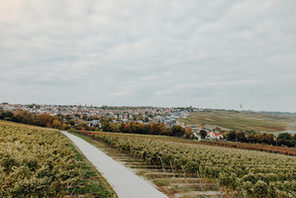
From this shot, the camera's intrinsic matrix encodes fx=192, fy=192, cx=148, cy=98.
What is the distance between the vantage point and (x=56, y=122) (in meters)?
101

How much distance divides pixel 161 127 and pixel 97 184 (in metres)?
90.5

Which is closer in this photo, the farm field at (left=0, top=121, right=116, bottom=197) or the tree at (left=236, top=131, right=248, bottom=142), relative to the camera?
the farm field at (left=0, top=121, right=116, bottom=197)

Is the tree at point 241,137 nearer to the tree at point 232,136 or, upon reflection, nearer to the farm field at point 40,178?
the tree at point 232,136

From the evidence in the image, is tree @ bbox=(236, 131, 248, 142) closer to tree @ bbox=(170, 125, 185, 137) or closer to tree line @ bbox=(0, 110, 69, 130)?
tree @ bbox=(170, 125, 185, 137)

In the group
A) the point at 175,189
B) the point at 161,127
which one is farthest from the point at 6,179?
the point at 161,127

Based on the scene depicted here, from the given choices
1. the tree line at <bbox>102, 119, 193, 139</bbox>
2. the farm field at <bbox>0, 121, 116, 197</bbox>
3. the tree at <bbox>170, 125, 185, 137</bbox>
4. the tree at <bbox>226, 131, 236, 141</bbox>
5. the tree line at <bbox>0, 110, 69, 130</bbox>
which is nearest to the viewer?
the farm field at <bbox>0, 121, 116, 197</bbox>

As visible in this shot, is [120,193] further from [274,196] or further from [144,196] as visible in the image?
[274,196]

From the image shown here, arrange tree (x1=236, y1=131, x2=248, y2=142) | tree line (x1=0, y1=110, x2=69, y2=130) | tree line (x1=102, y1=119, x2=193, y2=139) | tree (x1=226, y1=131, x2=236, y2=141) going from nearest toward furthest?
tree (x1=236, y1=131, x2=248, y2=142)
tree line (x1=0, y1=110, x2=69, y2=130)
tree (x1=226, y1=131, x2=236, y2=141)
tree line (x1=102, y1=119, x2=193, y2=139)

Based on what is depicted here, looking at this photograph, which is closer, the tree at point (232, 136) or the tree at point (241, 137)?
the tree at point (241, 137)

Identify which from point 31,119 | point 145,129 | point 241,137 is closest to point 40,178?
point 145,129

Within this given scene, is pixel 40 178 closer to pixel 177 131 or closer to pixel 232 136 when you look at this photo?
pixel 232 136

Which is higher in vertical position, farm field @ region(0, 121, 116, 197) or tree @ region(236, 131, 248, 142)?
farm field @ region(0, 121, 116, 197)

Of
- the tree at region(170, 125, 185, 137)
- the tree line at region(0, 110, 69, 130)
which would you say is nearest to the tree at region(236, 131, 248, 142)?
the tree at region(170, 125, 185, 137)

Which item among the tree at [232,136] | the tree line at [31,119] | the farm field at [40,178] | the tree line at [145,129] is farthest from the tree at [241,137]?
the tree line at [31,119]
